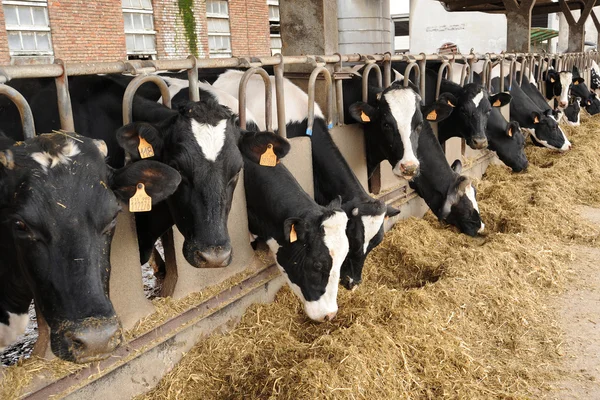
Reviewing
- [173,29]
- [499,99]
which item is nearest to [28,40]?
[173,29]

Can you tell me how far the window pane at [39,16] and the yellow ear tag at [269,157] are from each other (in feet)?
38.3

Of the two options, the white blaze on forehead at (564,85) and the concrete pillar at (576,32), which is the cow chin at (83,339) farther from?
the concrete pillar at (576,32)

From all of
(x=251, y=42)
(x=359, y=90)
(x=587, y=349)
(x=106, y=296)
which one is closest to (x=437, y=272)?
(x=587, y=349)

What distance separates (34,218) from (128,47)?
14.4 m

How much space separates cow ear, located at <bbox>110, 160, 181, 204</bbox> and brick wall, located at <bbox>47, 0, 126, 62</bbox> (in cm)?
1220

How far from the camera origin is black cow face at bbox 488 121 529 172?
807 cm

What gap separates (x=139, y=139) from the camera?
304cm

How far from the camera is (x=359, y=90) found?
5.99 meters

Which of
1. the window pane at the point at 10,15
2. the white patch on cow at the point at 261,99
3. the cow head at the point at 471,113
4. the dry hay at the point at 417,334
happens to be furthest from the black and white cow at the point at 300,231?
the window pane at the point at 10,15

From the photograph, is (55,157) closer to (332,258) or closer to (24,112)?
(24,112)

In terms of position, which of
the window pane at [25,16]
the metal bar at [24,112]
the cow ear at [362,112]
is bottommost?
the cow ear at [362,112]

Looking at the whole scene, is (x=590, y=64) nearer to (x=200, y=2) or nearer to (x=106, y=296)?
(x=200, y=2)

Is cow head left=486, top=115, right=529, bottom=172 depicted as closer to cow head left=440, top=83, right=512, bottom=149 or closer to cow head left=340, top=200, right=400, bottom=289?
cow head left=440, top=83, right=512, bottom=149

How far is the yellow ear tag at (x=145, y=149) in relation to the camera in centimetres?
303
